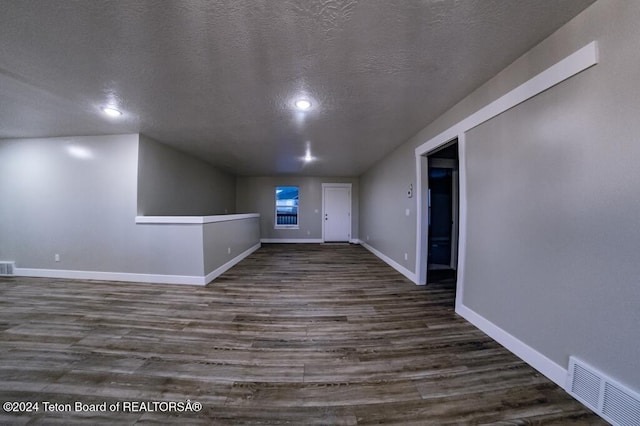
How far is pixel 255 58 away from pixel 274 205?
5.72 meters

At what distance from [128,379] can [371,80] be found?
3.05 meters

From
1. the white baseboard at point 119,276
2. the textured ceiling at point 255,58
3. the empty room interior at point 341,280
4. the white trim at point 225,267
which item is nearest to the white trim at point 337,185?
the white trim at point 225,267

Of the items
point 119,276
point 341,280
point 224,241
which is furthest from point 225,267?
point 341,280

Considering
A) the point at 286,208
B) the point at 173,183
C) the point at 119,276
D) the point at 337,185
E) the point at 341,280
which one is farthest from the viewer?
the point at 286,208

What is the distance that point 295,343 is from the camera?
182 centimetres

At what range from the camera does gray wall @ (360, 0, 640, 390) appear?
109cm

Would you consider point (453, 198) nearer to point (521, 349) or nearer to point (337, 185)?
point (521, 349)

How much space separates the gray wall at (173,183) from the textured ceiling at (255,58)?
2.43ft

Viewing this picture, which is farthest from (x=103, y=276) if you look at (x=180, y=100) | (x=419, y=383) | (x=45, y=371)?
(x=419, y=383)

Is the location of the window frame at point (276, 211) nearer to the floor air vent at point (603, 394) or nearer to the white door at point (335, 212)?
the white door at point (335, 212)

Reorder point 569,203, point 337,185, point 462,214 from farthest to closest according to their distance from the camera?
point 337,185
point 462,214
point 569,203

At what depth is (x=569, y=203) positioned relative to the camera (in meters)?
1.32

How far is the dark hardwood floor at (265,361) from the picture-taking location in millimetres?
1196

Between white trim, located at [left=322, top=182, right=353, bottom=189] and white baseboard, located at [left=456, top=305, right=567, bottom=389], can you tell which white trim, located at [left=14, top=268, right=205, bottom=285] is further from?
white trim, located at [left=322, top=182, right=353, bottom=189]
